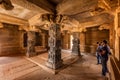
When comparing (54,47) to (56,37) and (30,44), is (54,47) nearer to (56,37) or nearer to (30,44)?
(56,37)

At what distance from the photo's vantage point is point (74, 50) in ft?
24.6

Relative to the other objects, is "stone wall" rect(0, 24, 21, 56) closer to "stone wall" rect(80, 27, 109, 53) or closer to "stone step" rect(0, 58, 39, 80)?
"stone step" rect(0, 58, 39, 80)

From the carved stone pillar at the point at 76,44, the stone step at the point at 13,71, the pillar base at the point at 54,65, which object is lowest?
the stone step at the point at 13,71

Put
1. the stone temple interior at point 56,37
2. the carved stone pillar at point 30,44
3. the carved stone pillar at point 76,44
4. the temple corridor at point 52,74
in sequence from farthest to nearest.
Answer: the carved stone pillar at point 76,44 < the carved stone pillar at point 30,44 < the temple corridor at point 52,74 < the stone temple interior at point 56,37

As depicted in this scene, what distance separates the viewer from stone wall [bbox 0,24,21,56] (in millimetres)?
7184

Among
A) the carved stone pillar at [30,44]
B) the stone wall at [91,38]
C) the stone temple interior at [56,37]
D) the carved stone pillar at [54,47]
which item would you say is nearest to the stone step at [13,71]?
the stone temple interior at [56,37]

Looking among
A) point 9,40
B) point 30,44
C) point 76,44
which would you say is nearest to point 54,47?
point 30,44

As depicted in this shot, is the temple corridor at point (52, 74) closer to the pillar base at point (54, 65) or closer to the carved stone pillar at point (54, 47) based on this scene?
the pillar base at point (54, 65)

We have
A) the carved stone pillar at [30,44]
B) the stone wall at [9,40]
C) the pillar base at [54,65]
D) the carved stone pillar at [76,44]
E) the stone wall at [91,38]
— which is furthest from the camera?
the stone wall at [91,38]

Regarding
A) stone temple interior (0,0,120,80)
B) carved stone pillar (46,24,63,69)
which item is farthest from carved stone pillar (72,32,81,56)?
carved stone pillar (46,24,63,69)

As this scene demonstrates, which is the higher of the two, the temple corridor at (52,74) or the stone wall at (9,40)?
the stone wall at (9,40)

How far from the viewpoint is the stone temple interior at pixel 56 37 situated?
295 centimetres

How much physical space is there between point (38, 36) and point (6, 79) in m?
8.44

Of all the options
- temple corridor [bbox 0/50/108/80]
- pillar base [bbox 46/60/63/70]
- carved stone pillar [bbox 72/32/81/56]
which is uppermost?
carved stone pillar [bbox 72/32/81/56]
